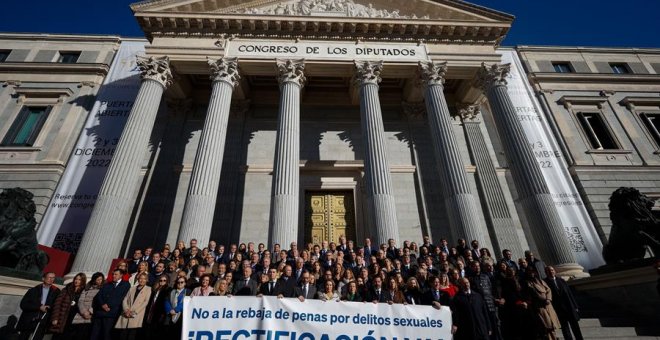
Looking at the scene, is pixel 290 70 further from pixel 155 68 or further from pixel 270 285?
pixel 270 285

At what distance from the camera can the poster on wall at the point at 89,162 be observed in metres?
12.6

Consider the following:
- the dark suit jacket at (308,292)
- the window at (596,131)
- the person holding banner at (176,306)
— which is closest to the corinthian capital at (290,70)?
the dark suit jacket at (308,292)

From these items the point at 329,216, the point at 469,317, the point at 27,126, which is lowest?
the point at 469,317

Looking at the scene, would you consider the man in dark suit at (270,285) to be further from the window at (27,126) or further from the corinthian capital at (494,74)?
the window at (27,126)

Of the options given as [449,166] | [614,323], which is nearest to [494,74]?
[449,166]

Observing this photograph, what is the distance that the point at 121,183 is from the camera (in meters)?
10.9

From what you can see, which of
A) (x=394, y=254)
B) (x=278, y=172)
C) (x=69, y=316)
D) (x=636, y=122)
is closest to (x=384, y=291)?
(x=394, y=254)

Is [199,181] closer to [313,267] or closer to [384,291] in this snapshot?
[313,267]

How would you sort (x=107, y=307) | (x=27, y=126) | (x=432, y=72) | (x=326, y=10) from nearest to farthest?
(x=107, y=307) < (x=432, y=72) < (x=326, y=10) < (x=27, y=126)

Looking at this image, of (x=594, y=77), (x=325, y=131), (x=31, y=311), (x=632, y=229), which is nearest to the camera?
(x=31, y=311)

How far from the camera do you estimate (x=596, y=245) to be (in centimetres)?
1291

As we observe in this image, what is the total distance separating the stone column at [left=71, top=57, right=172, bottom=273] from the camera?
9.60 m

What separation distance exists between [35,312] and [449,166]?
476 inches

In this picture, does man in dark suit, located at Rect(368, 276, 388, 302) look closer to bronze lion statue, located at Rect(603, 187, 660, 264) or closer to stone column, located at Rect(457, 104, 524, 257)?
bronze lion statue, located at Rect(603, 187, 660, 264)
